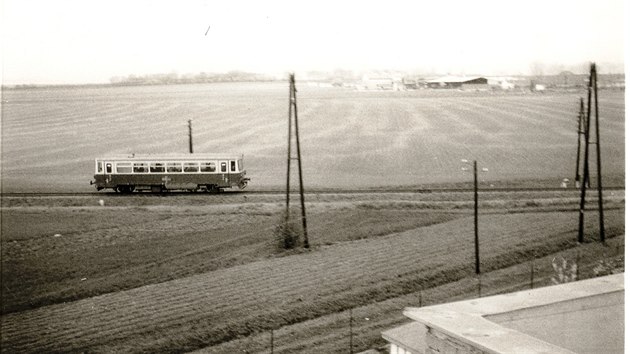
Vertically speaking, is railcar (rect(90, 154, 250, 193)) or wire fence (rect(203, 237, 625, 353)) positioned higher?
railcar (rect(90, 154, 250, 193))

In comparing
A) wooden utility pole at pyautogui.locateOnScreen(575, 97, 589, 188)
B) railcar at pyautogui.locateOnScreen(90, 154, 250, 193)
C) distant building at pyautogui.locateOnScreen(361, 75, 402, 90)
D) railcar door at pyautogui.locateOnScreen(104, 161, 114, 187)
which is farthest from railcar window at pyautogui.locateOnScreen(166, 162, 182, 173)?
wooden utility pole at pyautogui.locateOnScreen(575, 97, 589, 188)

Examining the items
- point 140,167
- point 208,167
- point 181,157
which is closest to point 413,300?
point 208,167

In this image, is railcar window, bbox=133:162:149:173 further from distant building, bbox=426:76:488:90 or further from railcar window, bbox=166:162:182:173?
distant building, bbox=426:76:488:90

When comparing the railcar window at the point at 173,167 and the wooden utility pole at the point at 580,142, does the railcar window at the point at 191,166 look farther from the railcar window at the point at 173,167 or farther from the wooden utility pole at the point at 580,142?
the wooden utility pole at the point at 580,142

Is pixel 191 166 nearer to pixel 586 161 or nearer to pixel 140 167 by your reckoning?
pixel 140 167

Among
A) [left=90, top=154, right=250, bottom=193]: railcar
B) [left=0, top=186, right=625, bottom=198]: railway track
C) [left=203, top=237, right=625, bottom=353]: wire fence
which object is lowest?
[left=203, top=237, right=625, bottom=353]: wire fence

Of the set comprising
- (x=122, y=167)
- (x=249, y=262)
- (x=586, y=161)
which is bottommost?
(x=249, y=262)

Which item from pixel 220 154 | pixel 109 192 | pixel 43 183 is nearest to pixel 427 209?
pixel 220 154

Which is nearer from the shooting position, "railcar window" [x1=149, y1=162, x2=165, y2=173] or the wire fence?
the wire fence
